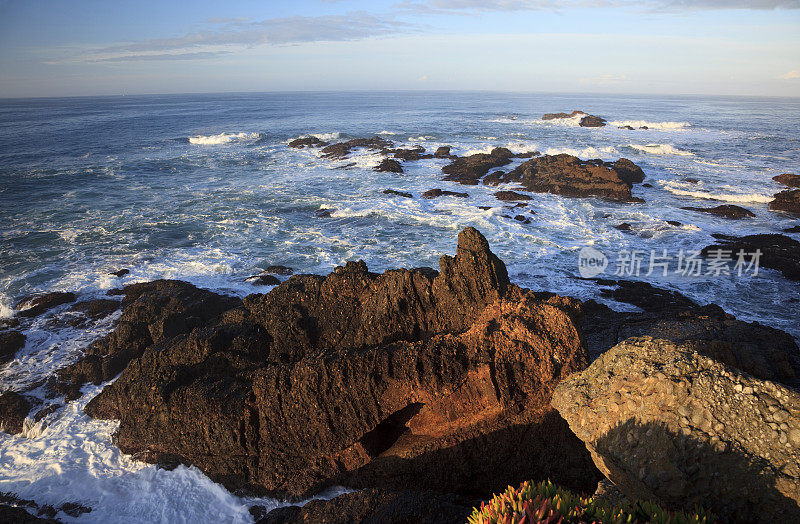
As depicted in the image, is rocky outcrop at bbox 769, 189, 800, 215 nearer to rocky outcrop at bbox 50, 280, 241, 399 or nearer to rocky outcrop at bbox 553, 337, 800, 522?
rocky outcrop at bbox 553, 337, 800, 522

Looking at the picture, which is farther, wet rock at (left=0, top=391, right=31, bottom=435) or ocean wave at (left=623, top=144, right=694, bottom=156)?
ocean wave at (left=623, top=144, right=694, bottom=156)

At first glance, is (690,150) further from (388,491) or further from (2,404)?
(2,404)

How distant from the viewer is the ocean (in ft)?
27.7

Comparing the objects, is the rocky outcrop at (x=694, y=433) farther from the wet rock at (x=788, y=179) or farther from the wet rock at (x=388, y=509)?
the wet rock at (x=788, y=179)

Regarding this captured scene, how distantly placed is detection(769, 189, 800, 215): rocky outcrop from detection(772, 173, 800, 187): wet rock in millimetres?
5399

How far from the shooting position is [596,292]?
15641 mm

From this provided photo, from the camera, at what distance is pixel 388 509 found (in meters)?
5.46

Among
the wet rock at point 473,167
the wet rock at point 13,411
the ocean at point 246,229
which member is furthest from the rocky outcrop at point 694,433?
the wet rock at point 473,167

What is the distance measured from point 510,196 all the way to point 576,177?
658cm

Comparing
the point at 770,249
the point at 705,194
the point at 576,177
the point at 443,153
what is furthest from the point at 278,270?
the point at 443,153

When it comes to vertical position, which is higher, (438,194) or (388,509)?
(438,194)

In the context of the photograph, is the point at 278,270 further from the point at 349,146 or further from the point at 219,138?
the point at 219,138

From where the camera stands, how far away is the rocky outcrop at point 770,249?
1762 cm

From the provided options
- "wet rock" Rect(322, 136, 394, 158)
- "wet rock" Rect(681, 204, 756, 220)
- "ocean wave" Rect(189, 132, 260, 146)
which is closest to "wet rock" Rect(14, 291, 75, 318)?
→ "wet rock" Rect(681, 204, 756, 220)
